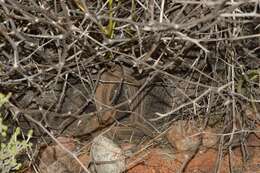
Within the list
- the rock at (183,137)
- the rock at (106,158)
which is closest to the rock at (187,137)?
the rock at (183,137)

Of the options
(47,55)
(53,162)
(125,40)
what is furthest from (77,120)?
(125,40)

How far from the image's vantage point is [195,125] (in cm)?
253

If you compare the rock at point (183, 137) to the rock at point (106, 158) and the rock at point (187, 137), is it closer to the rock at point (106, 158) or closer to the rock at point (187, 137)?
the rock at point (187, 137)

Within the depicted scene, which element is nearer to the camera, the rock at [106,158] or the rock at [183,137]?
the rock at [106,158]

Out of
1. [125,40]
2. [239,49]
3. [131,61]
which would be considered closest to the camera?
[125,40]

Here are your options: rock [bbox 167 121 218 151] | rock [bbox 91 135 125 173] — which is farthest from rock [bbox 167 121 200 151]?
rock [bbox 91 135 125 173]

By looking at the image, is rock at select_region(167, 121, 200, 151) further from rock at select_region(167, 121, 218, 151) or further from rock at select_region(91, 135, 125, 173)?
rock at select_region(91, 135, 125, 173)

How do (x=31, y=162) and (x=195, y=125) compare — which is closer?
(x=31, y=162)

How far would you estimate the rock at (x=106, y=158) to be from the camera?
93.4 inches

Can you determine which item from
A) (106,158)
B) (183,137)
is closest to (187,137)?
(183,137)

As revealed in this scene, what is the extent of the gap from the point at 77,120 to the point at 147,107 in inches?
14.4

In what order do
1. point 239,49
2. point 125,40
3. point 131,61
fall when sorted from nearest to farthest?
point 125,40 < point 131,61 < point 239,49

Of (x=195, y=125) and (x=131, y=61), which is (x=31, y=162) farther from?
(x=195, y=125)

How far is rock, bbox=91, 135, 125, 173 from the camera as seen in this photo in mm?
2373
